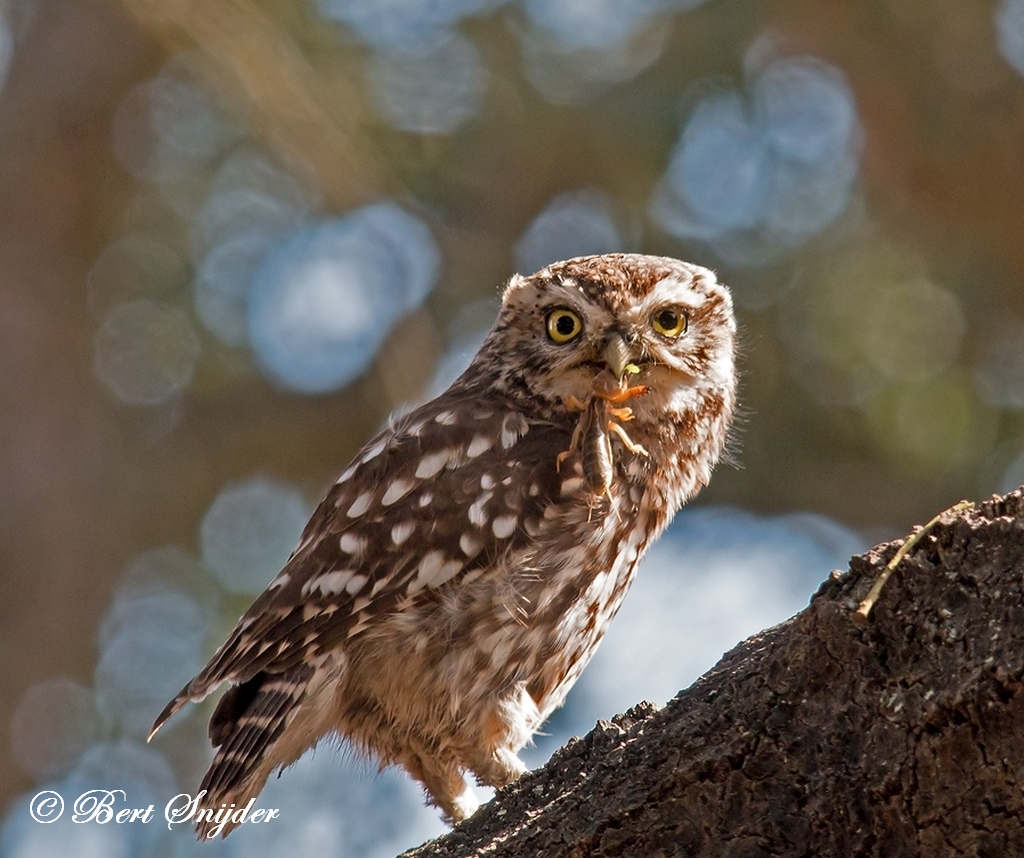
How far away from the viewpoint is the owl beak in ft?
11.6

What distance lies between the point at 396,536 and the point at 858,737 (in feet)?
5.57

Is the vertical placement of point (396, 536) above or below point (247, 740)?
above

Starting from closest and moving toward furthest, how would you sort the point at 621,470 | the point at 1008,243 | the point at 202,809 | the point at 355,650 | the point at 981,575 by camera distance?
the point at 981,575 → the point at 202,809 → the point at 355,650 → the point at 621,470 → the point at 1008,243

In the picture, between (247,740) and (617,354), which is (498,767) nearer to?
(247,740)

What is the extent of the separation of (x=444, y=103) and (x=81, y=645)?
3516 mm

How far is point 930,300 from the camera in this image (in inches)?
256

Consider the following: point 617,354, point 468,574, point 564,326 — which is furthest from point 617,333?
point 468,574

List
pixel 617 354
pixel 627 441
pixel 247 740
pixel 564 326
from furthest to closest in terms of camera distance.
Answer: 1. pixel 564 326
2. pixel 617 354
3. pixel 627 441
4. pixel 247 740

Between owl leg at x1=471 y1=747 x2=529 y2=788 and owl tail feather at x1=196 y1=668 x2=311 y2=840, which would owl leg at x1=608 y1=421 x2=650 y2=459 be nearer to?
owl leg at x1=471 y1=747 x2=529 y2=788

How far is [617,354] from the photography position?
11.6 feet

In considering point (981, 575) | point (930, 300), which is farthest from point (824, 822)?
point (930, 300)

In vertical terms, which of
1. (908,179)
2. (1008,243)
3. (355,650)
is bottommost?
(355,650)

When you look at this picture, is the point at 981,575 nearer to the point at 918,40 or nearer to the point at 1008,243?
the point at 1008,243

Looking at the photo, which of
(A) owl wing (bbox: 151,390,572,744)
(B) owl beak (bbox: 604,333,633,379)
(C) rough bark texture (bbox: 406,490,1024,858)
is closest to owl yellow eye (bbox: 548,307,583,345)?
(B) owl beak (bbox: 604,333,633,379)
